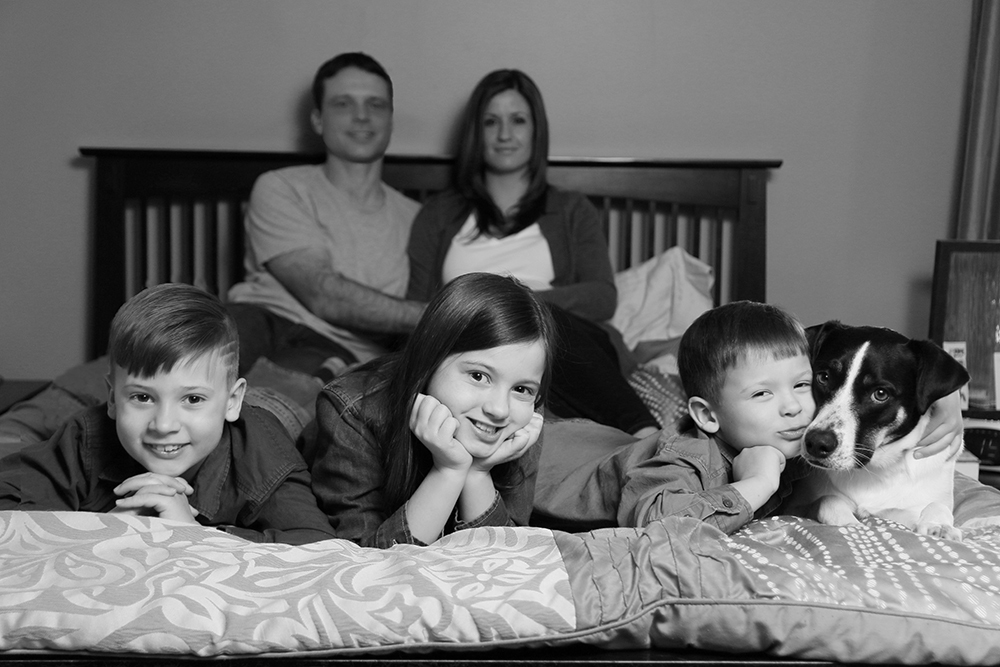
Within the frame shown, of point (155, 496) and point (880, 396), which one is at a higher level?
point (880, 396)

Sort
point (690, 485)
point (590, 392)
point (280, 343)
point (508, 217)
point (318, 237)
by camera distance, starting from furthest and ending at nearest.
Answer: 1. point (508, 217)
2. point (318, 237)
3. point (280, 343)
4. point (590, 392)
5. point (690, 485)

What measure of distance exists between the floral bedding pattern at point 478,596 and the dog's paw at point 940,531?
11 cm

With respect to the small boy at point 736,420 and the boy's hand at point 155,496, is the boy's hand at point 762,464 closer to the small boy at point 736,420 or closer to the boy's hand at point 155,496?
A: the small boy at point 736,420

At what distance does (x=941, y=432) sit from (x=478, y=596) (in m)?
0.76

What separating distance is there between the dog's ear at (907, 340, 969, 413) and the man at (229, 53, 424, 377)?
138 centimetres

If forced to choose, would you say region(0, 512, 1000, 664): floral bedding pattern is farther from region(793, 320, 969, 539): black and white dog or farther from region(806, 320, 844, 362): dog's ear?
region(806, 320, 844, 362): dog's ear

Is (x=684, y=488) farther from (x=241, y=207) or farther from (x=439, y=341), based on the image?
(x=241, y=207)

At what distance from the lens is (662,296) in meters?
2.72

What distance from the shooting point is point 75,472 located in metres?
1.34

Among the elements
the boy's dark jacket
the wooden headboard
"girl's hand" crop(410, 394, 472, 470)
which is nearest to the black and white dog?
"girl's hand" crop(410, 394, 472, 470)

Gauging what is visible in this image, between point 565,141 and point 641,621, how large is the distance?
85.3 inches

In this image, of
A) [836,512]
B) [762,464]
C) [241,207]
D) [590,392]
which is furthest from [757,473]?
[241,207]

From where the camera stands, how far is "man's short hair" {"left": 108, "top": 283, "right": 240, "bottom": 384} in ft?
4.03

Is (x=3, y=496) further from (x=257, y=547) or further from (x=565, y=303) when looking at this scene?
(x=565, y=303)
